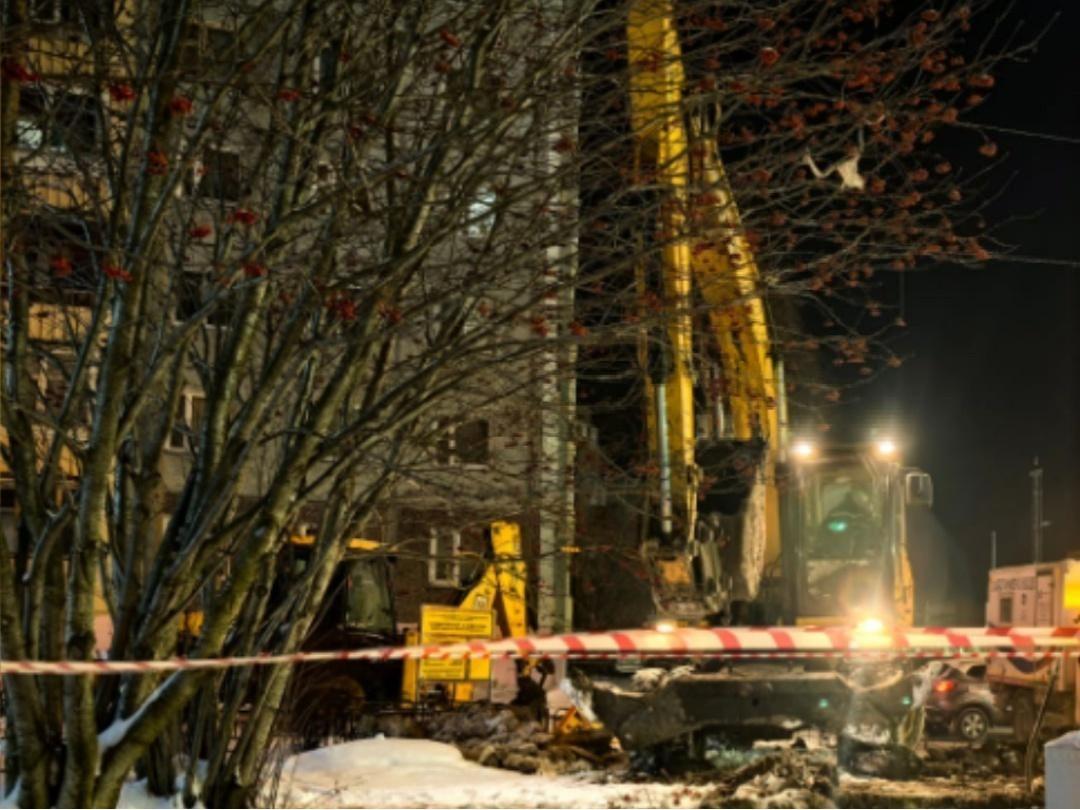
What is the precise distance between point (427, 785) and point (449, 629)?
260 inches

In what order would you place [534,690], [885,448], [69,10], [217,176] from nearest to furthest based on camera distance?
[69,10], [217,176], [885,448], [534,690]

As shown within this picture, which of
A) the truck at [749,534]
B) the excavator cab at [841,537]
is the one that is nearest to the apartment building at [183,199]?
the truck at [749,534]

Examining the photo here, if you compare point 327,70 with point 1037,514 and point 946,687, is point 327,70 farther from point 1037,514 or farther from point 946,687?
point 1037,514

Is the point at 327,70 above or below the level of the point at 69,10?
below

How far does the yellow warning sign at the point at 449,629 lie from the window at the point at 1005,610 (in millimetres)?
9437

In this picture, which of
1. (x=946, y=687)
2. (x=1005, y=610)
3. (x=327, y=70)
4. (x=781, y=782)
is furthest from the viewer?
(x=1005, y=610)

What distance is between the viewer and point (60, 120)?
8.72m

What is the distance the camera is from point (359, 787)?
574 inches

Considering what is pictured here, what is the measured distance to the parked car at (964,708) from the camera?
927 inches

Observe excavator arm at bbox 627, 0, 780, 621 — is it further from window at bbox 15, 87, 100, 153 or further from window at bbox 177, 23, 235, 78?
window at bbox 15, 87, 100, 153

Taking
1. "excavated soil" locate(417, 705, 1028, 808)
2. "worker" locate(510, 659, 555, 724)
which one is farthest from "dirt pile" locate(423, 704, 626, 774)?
"worker" locate(510, 659, 555, 724)

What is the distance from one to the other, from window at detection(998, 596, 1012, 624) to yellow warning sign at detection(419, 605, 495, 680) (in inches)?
372

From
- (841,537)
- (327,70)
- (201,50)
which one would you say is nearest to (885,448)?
(841,537)

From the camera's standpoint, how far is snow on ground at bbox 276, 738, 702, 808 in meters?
13.6
